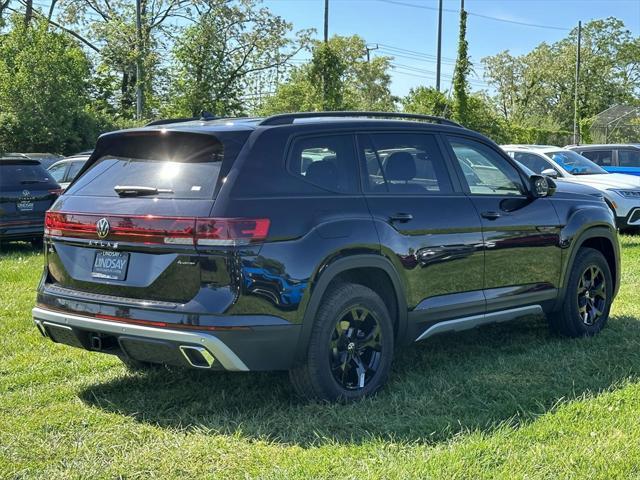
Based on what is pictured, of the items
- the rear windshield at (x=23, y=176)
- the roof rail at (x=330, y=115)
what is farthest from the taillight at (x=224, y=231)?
the rear windshield at (x=23, y=176)

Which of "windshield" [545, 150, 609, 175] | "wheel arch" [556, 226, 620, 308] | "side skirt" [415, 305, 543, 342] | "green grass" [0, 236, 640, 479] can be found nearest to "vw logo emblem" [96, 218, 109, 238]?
"green grass" [0, 236, 640, 479]

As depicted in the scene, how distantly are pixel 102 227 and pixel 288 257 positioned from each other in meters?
1.10

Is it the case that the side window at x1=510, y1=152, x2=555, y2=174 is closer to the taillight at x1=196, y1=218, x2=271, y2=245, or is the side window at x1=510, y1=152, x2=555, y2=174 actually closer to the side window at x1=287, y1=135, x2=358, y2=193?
the side window at x1=287, y1=135, x2=358, y2=193

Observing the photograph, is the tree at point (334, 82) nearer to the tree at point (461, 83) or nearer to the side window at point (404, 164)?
the tree at point (461, 83)

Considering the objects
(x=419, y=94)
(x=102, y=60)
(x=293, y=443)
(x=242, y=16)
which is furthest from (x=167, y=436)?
(x=102, y=60)

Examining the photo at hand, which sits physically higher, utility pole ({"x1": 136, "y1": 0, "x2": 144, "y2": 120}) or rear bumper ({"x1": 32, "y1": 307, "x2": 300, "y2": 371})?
utility pole ({"x1": 136, "y1": 0, "x2": 144, "y2": 120})

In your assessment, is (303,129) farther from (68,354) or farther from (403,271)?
(68,354)

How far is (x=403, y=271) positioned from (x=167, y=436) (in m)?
1.76

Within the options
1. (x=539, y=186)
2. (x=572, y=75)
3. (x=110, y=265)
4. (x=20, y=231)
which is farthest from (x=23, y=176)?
(x=572, y=75)

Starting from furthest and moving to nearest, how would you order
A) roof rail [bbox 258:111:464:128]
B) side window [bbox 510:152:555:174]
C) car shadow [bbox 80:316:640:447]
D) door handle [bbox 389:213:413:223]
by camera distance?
1. side window [bbox 510:152:555:174]
2. door handle [bbox 389:213:413:223]
3. roof rail [bbox 258:111:464:128]
4. car shadow [bbox 80:316:640:447]

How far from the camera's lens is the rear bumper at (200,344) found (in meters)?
4.01

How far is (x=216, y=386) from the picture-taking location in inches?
197

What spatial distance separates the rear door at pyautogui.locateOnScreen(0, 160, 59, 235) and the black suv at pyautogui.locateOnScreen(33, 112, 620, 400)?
6.98 meters

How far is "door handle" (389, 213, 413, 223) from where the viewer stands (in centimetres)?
478
